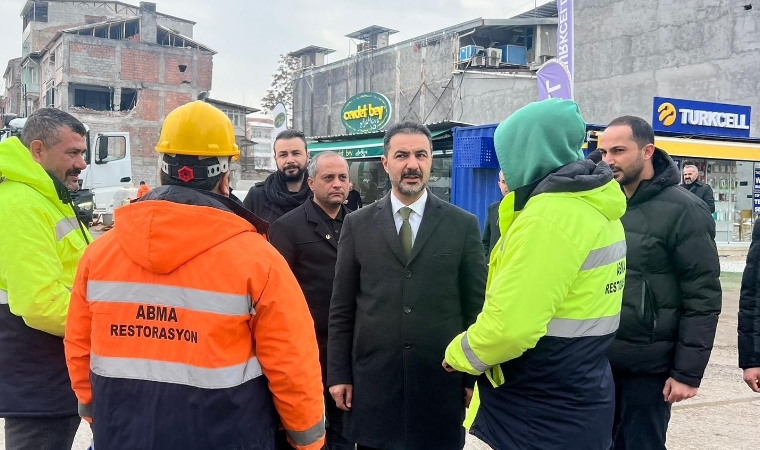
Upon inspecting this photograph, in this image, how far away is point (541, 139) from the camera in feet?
8.04

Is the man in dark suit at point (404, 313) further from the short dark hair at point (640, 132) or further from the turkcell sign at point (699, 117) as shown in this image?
the turkcell sign at point (699, 117)

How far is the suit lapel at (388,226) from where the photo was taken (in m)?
3.09

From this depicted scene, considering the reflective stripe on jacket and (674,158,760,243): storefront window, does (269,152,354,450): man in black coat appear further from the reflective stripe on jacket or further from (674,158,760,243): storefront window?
(674,158,760,243): storefront window

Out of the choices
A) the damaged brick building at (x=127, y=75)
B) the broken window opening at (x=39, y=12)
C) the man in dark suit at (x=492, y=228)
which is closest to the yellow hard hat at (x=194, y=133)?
the man in dark suit at (x=492, y=228)

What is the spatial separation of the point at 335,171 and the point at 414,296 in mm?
1259

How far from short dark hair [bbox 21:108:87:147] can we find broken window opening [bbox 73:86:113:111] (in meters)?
41.5

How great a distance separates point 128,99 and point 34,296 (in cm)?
4331

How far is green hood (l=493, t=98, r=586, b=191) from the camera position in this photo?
2441mm

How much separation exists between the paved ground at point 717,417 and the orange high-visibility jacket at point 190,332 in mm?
2750

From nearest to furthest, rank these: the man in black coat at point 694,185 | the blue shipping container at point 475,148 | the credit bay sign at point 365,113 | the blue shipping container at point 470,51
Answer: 1. the man in black coat at point 694,185
2. the blue shipping container at point 475,148
3. the credit bay sign at point 365,113
4. the blue shipping container at point 470,51

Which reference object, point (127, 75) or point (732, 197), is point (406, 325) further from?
point (127, 75)

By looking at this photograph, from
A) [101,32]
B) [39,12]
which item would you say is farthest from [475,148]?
[39,12]

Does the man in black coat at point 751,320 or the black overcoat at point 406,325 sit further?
the man in black coat at point 751,320

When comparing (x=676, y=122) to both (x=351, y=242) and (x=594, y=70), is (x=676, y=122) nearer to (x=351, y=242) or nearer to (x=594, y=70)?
(x=594, y=70)
